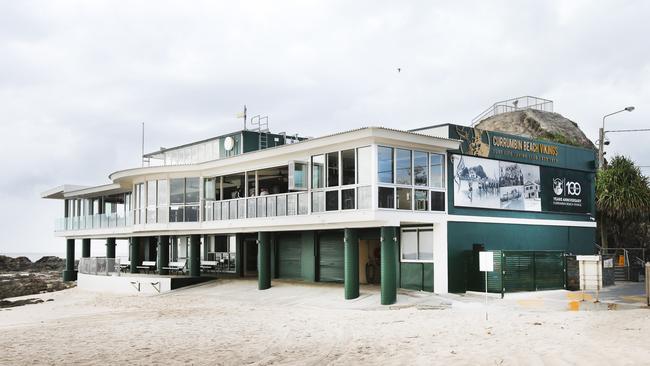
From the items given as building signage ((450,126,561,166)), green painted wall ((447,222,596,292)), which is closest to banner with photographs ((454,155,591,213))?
building signage ((450,126,561,166))

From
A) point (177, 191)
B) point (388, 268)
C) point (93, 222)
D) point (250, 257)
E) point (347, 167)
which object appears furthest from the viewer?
point (93, 222)

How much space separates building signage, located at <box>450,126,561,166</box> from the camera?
80.2 ft

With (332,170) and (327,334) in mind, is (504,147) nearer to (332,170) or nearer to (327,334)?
(332,170)

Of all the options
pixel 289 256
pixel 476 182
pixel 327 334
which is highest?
pixel 476 182

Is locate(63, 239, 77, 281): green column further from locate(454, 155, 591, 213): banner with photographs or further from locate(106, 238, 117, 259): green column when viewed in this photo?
locate(454, 155, 591, 213): banner with photographs

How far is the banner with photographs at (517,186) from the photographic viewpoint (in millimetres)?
24469

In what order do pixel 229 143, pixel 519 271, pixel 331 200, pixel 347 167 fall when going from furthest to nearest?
pixel 229 143 < pixel 519 271 < pixel 331 200 < pixel 347 167

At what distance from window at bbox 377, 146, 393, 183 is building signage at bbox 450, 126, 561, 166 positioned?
3489mm

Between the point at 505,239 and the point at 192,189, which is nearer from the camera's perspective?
the point at 505,239

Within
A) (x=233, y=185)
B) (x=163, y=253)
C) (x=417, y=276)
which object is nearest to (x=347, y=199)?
(x=417, y=276)

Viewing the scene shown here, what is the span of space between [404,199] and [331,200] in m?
2.63

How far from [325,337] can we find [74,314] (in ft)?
40.4

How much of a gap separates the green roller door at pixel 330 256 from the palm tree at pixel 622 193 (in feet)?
50.3

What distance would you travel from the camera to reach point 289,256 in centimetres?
3031
